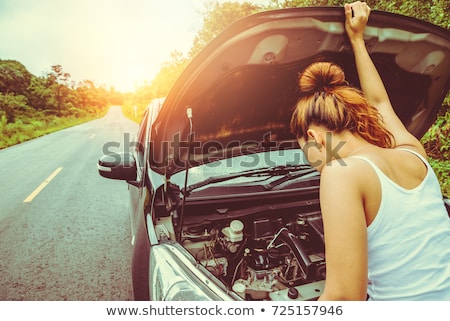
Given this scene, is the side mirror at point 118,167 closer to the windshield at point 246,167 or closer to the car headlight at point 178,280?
the windshield at point 246,167

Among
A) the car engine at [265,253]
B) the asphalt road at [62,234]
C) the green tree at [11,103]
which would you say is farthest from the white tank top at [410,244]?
the green tree at [11,103]

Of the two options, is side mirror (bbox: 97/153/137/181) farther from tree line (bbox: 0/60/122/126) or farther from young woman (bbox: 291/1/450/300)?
young woman (bbox: 291/1/450/300)

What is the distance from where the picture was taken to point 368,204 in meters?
0.82

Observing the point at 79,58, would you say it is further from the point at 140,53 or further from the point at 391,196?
the point at 391,196

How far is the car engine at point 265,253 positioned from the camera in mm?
1391

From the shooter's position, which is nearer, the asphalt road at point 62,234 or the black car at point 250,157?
the black car at point 250,157

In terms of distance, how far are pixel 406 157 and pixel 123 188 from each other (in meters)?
4.23

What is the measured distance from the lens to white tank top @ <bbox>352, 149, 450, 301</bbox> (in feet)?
2.78

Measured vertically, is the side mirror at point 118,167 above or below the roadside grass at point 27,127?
below

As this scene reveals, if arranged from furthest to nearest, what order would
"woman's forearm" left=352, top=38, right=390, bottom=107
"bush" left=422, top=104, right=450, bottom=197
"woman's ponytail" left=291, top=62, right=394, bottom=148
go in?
"bush" left=422, top=104, right=450, bottom=197 → "woman's forearm" left=352, top=38, right=390, bottom=107 → "woman's ponytail" left=291, top=62, right=394, bottom=148

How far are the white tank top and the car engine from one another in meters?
0.46

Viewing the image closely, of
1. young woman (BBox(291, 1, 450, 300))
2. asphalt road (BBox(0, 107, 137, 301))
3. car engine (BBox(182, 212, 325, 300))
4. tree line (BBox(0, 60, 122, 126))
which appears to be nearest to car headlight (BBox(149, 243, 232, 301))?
car engine (BBox(182, 212, 325, 300))

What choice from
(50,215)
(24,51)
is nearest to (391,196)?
(24,51)
